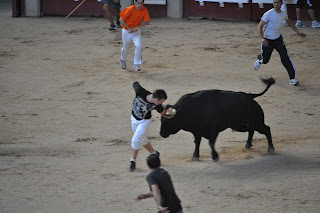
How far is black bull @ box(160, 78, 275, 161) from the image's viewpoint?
8.80 m

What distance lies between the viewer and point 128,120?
11.2m

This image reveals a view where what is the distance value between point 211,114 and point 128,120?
270cm

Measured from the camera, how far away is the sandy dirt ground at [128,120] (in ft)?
25.0

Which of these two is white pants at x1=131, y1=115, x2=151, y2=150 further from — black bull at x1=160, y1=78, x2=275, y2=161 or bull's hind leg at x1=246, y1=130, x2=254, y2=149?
bull's hind leg at x1=246, y1=130, x2=254, y2=149

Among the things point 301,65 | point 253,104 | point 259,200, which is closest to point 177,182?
point 259,200

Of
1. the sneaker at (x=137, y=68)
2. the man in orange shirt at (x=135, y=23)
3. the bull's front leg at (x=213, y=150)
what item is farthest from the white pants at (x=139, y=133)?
the sneaker at (x=137, y=68)

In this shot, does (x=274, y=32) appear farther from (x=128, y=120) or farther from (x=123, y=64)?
(x=123, y=64)

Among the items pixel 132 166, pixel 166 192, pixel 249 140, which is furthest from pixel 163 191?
pixel 249 140

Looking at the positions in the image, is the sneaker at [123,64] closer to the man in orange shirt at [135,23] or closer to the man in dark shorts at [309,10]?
the man in orange shirt at [135,23]

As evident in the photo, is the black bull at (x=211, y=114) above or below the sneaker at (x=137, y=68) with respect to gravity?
below

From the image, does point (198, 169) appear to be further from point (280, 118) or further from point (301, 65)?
point (301, 65)

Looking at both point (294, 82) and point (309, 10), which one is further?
point (309, 10)

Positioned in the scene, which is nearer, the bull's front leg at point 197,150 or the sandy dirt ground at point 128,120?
the sandy dirt ground at point 128,120

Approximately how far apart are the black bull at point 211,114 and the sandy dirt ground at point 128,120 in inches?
16.2
